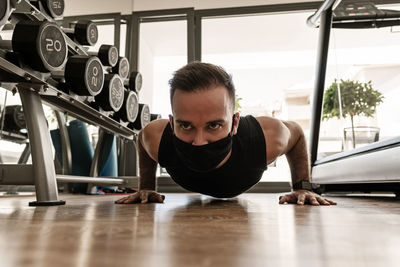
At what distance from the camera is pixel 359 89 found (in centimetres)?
304

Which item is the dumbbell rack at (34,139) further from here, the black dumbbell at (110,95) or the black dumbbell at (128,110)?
the black dumbbell at (128,110)

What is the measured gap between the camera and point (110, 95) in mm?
1775

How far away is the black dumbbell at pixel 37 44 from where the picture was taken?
3.57ft

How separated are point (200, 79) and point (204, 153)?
0.23 m

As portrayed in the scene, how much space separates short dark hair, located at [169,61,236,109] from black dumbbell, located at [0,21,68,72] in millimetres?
452

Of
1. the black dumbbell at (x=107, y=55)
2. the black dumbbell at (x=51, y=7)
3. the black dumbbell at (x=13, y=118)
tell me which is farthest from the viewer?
the black dumbbell at (x=13, y=118)

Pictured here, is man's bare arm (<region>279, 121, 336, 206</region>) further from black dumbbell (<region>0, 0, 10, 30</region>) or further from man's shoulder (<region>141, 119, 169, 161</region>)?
black dumbbell (<region>0, 0, 10, 30</region>)

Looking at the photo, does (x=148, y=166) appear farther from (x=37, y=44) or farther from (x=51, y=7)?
(x=51, y=7)

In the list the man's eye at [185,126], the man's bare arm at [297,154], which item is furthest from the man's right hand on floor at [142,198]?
the man's bare arm at [297,154]

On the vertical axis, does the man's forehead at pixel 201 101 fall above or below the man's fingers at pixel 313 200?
above

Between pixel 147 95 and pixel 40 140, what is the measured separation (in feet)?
8.98

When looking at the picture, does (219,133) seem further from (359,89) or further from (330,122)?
(330,122)

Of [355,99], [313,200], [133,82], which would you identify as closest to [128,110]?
[133,82]

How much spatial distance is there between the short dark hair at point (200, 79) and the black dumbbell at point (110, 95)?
0.75m
